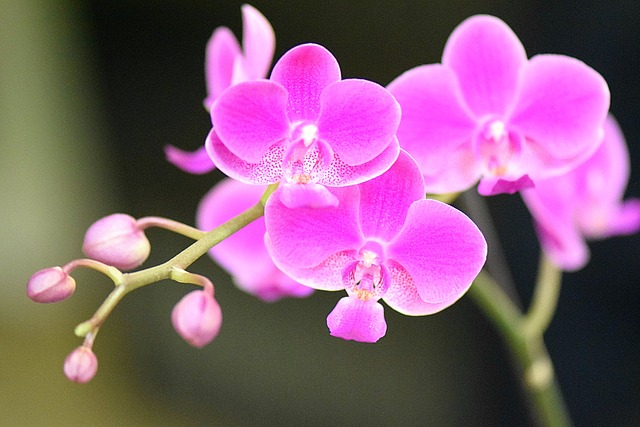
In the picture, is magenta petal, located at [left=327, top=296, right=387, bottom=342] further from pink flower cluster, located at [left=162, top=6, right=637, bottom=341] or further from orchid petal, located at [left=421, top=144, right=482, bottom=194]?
orchid petal, located at [left=421, top=144, right=482, bottom=194]

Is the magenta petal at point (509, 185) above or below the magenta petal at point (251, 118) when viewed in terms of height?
below

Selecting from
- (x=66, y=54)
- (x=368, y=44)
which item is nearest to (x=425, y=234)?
(x=368, y=44)

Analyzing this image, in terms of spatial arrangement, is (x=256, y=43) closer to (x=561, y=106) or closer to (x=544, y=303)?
(x=561, y=106)

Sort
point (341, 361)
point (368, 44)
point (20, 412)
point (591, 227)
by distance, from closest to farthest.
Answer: point (591, 227), point (368, 44), point (341, 361), point (20, 412)

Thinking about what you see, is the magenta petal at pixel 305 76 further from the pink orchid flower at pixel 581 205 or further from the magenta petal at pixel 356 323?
the pink orchid flower at pixel 581 205

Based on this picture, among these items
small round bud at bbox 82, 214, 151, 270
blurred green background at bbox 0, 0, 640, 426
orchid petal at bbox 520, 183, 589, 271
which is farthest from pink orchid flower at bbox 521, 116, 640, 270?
blurred green background at bbox 0, 0, 640, 426

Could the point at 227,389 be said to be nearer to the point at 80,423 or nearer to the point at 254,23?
the point at 80,423

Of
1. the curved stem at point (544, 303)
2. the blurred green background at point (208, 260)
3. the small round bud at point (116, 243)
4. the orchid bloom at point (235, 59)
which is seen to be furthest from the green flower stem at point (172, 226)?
the blurred green background at point (208, 260)
